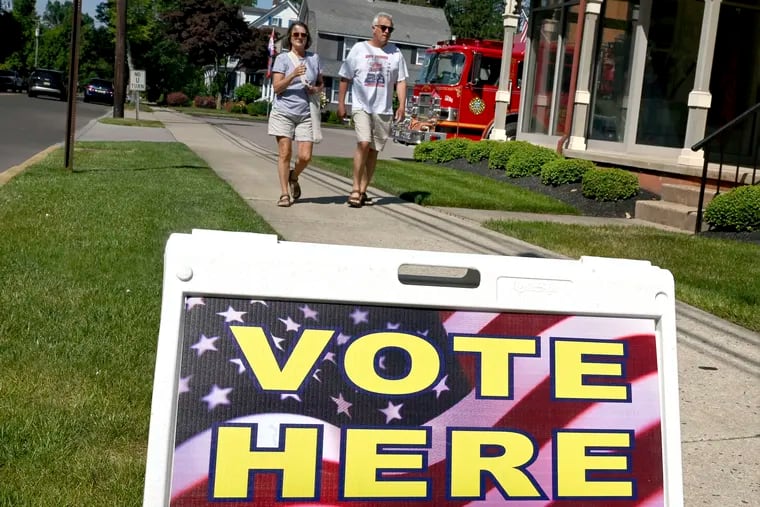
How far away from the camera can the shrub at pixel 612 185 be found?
41.1ft

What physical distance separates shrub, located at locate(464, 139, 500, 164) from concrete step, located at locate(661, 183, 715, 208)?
4849mm

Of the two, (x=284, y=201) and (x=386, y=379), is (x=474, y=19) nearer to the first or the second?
(x=284, y=201)

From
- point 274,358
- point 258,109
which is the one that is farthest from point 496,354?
point 258,109

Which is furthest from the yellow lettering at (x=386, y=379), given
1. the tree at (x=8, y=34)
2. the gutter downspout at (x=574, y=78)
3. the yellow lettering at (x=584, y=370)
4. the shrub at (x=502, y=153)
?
the tree at (x=8, y=34)

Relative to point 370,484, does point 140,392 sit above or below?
below

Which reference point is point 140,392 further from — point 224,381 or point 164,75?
point 164,75

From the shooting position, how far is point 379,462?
2.03 m

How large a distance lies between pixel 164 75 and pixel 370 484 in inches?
3230

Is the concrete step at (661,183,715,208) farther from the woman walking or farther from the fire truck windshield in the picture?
the fire truck windshield

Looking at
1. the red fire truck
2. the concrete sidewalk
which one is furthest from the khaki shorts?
the red fire truck

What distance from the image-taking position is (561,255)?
26.3 ft

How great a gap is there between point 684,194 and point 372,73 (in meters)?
4.58

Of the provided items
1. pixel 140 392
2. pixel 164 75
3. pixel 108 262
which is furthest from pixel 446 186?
pixel 164 75

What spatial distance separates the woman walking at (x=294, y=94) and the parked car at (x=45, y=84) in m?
43.4
